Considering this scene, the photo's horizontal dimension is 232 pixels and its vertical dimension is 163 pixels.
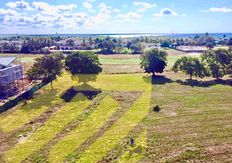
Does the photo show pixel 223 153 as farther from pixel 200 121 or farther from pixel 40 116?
pixel 40 116

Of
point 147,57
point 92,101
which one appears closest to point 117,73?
point 147,57

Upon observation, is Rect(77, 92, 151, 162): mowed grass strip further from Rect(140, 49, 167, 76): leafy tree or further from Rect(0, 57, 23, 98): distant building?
Rect(0, 57, 23, 98): distant building

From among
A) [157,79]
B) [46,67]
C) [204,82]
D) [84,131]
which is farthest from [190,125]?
[157,79]

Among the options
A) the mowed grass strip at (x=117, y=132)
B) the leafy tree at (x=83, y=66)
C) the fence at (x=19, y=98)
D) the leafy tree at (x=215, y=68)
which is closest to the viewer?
the mowed grass strip at (x=117, y=132)

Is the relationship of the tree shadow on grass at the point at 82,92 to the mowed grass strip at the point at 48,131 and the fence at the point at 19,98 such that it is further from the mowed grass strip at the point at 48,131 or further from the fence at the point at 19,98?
the fence at the point at 19,98

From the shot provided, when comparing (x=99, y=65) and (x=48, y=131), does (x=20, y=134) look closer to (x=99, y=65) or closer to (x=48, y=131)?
(x=48, y=131)

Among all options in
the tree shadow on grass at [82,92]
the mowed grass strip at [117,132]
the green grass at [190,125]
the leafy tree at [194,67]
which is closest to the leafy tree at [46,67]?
the tree shadow on grass at [82,92]
